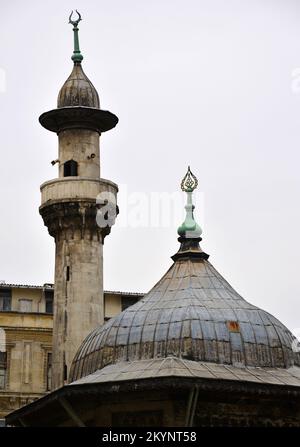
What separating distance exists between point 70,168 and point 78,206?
1.39 m

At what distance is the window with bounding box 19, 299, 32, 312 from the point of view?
64.7 metres

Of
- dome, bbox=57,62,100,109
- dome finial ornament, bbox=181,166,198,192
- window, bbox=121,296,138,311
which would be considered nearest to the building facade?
window, bbox=121,296,138,311

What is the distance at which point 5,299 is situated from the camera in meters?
65.0

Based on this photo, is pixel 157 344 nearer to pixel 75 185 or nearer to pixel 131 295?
pixel 75 185

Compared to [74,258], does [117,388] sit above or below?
below

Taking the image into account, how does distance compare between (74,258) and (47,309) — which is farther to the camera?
(47,309)

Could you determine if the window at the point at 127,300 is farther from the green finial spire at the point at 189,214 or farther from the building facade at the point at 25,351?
the green finial spire at the point at 189,214

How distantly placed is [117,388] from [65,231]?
1618 centimetres

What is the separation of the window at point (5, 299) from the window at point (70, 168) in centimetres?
1525

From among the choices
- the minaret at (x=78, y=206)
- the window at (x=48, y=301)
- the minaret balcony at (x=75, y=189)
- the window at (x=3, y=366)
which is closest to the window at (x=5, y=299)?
the window at (x=48, y=301)

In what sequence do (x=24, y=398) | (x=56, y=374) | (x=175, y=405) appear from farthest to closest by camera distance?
(x=24, y=398)
(x=56, y=374)
(x=175, y=405)

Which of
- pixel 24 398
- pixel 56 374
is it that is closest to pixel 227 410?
pixel 56 374

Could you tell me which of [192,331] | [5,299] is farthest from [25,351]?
[192,331]
